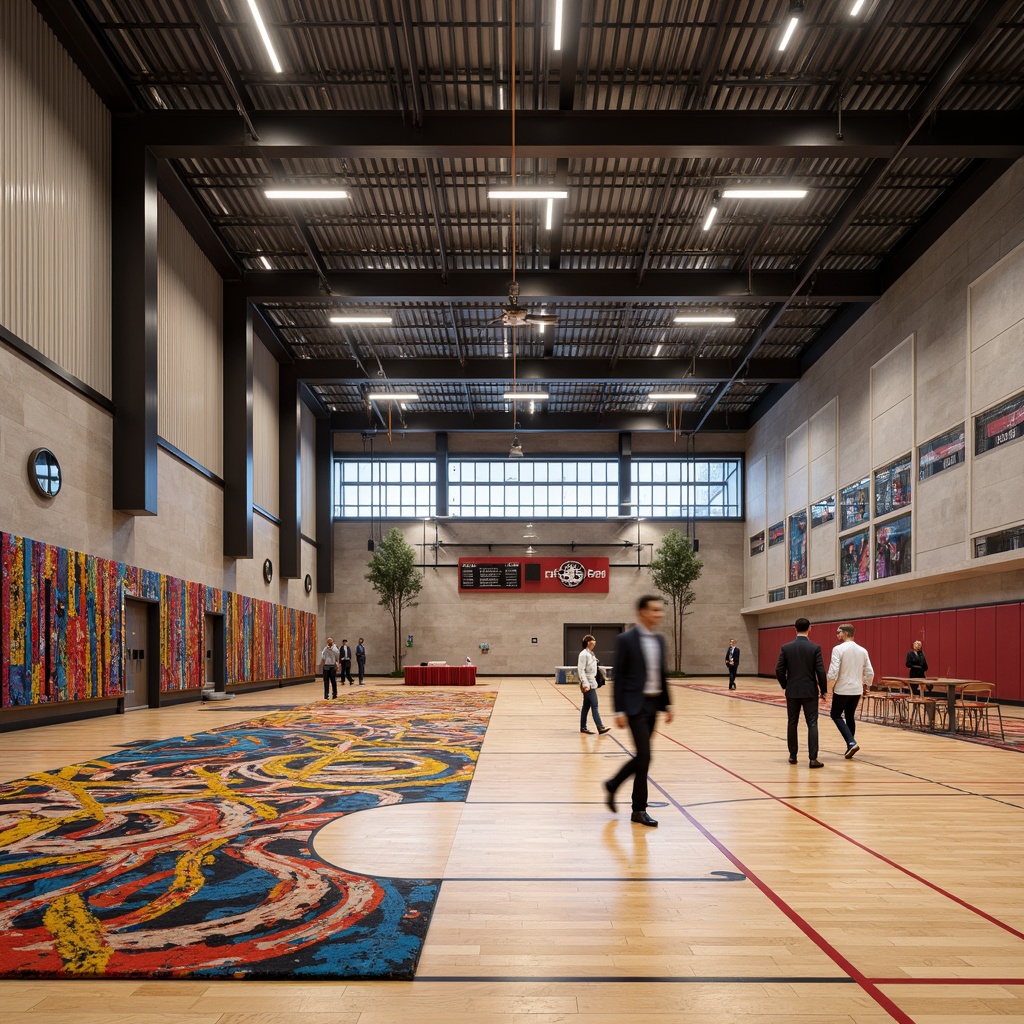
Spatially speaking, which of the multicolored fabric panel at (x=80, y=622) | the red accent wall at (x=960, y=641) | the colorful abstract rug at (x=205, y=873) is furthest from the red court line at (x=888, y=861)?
the red accent wall at (x=960, y=641)

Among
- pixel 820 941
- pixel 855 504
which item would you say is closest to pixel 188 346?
pixel 855 504

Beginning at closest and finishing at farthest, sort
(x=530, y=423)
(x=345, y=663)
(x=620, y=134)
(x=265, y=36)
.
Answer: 1. (x=265, y=36)
2. (x=620, y=134)
3. (x=345, y=663)
4. (x=530, y=423)

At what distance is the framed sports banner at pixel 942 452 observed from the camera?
68.3ft

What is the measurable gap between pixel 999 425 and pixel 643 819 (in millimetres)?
15588

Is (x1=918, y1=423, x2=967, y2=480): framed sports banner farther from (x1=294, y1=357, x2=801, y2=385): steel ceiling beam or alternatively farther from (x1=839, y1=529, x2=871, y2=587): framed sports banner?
(x1=294, y1=357, x2=801, y2=385): steel ceiling beam

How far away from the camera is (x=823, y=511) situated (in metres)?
31.2

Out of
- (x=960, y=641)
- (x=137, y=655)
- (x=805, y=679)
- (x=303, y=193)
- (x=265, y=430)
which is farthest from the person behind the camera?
(x=265, y=430)

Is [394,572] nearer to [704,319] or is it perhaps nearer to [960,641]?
[704,319]

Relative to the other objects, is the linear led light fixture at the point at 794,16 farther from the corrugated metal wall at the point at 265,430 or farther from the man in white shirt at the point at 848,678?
the corrugated metal wall at the point at 265,430

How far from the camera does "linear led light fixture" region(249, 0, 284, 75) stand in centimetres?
1375

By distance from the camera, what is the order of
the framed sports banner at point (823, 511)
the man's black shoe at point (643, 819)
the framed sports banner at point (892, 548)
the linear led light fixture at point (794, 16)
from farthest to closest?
the framed sports banner at point (823, 511) → the framed sports banner at point (892, 548) → the linear led light fixture at point (794, 16) → the man's black shoe at point (643, 819)

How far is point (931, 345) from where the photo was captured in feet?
73.7

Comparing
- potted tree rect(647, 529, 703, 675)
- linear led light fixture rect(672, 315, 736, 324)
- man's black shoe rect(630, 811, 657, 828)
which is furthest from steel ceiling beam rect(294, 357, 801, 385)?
man's black shoe rect(630, 811, 657, 828)

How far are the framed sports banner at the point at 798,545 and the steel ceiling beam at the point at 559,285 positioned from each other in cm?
1092
